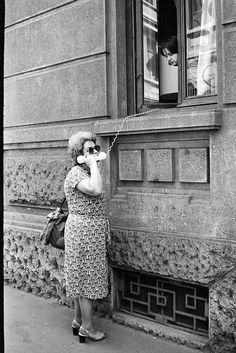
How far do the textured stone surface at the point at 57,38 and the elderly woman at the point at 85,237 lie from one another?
1416 mm

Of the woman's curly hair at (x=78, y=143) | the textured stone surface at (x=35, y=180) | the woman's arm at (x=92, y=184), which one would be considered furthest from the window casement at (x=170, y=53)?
the textured stone surface at (x=35, y=180)

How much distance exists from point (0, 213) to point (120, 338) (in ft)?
→ 10.1

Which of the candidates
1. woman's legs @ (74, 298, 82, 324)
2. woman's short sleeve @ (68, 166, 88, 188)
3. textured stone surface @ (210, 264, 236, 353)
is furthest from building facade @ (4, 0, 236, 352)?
woman's short sleeve @ (68, 166, 88, 188)

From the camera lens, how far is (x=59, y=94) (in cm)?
562

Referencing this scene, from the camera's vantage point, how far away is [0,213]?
1.77 meters

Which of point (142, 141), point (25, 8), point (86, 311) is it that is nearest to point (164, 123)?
point (142, 141)

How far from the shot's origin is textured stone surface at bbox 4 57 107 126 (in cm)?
513

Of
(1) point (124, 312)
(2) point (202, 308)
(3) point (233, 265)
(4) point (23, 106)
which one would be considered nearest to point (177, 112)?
(3) point (233, 265)

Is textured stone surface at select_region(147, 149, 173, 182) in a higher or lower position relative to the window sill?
lower

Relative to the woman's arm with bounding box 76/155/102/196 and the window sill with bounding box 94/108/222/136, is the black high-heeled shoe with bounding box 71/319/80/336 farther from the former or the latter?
the window sill with bounding box 94/108/222/136

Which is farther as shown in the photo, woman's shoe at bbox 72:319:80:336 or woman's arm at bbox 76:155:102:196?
woman's shoe at bbox 72:319:80:336

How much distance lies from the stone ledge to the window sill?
1888 millimetres

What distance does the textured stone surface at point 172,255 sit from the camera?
4012 mm

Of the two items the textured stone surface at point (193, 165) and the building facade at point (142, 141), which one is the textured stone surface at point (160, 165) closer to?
the building facade at point (142, 141)
